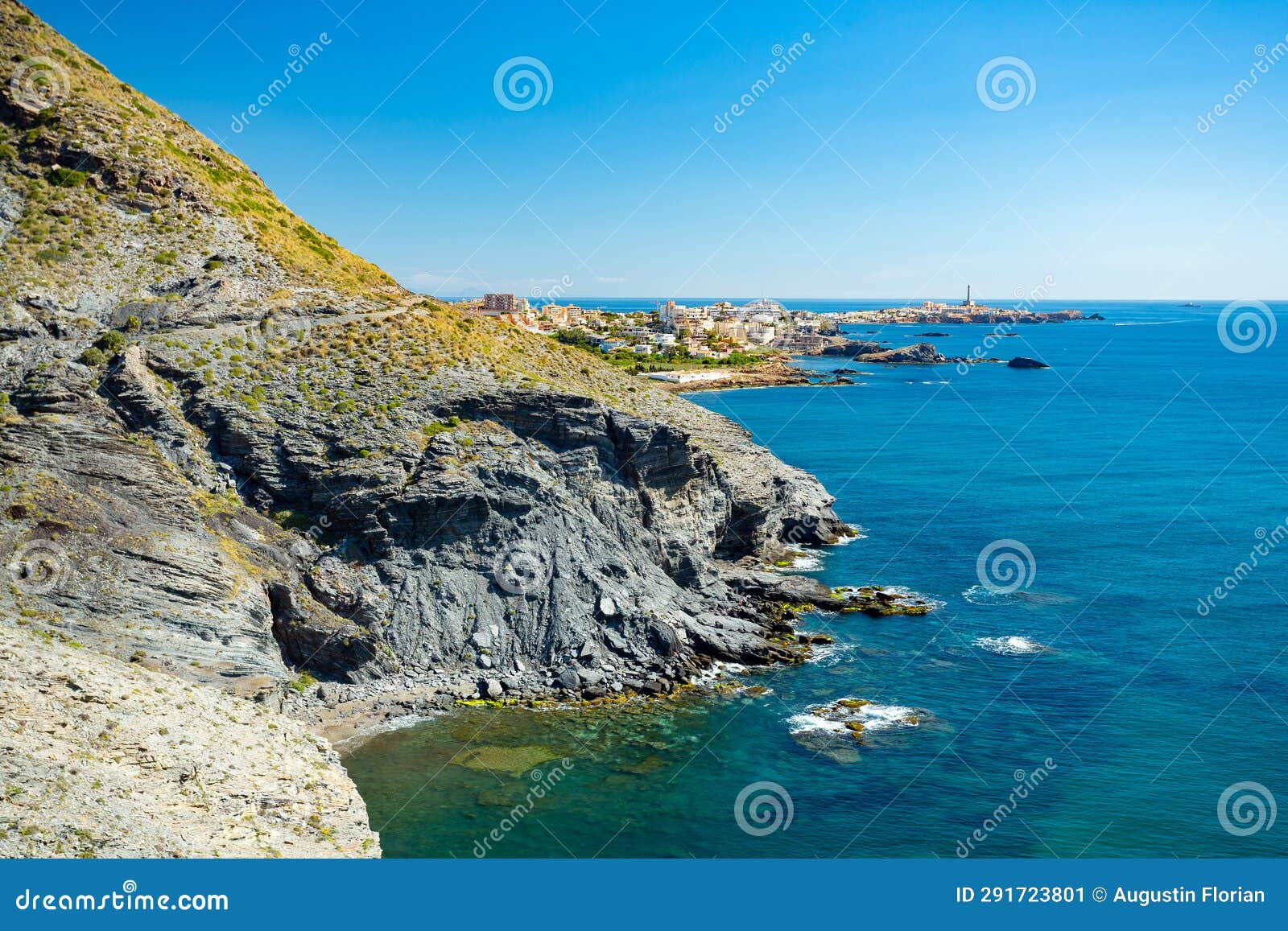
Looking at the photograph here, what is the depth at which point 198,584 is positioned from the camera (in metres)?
38.7

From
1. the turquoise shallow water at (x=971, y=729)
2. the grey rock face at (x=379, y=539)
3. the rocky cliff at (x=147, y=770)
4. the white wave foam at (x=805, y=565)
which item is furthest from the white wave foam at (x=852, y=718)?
the white wave foam at (x=805, y=565)

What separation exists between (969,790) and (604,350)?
16113cm

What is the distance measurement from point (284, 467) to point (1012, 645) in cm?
3878

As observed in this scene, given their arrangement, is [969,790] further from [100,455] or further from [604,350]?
[604,350]

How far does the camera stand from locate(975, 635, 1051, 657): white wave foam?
50906 millimetres

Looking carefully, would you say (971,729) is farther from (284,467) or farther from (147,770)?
(284,467)

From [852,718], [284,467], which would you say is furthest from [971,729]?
[284,467]

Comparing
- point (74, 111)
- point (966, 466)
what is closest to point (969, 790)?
point (74, 111)

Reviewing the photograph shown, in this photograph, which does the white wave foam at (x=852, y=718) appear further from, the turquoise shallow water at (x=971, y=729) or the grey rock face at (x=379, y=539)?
the grey rock face at (x=379, y=539)

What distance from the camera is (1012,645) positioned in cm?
5178

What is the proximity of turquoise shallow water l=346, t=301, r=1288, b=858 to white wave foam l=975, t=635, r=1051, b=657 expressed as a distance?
54 centimetres

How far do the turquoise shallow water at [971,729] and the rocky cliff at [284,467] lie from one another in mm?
5103

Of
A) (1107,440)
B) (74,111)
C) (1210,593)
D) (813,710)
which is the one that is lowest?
(813,710)

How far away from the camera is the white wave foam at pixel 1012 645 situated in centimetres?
5091
